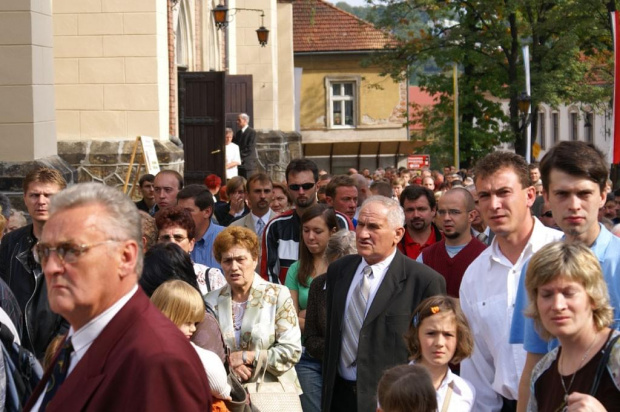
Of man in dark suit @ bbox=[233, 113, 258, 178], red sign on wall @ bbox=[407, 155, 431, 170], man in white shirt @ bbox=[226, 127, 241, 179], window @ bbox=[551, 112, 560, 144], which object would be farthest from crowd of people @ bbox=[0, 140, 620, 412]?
window @ bbox=[551, 112, 560, 144]

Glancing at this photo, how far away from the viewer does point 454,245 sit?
7.98m

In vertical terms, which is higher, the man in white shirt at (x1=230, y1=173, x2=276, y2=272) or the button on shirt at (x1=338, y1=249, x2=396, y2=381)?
the man in white shirt at (x1=230, y1=173, x2=276, y2=272)

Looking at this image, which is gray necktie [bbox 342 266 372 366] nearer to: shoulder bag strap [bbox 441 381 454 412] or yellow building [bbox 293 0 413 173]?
shoulder bag strap [bbox 441 381 454 412]

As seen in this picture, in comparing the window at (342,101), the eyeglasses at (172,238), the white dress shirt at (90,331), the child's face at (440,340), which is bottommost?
the child's face at (440,340)

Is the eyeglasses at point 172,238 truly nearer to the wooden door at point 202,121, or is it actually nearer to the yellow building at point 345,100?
the wooden door at point 202,121

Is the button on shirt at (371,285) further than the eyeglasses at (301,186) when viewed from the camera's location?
No

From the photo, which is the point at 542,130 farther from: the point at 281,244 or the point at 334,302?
the point at 334,302

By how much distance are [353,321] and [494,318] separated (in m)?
1.11

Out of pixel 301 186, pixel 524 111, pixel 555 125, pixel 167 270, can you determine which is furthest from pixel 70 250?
pixel 555 125

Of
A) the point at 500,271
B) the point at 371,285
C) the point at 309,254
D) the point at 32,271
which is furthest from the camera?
the point at 309,254

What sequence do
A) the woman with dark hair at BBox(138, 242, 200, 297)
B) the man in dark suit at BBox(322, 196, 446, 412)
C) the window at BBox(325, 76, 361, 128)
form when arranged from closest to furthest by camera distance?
the woman with dark hair at BBox(138, 242, 200, 297), the man in dark suit at BBox(322, 196, 446, 412), the window at BBox(325, 76, 361, 128)

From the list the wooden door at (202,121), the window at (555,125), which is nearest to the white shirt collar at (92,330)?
the wooden door at (202,121)

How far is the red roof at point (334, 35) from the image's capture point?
5469cm

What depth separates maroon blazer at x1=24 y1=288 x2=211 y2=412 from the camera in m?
3.03
